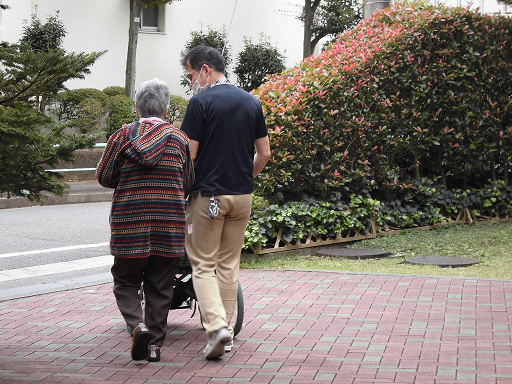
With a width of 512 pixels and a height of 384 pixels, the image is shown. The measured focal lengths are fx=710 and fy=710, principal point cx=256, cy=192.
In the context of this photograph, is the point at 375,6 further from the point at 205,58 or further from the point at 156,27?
the point at 156,27

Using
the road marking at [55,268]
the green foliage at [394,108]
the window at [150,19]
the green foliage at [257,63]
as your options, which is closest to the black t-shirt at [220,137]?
the green foliage at [394,108]

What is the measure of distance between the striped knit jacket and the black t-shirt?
0.19m

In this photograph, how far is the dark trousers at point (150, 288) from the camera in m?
4.27

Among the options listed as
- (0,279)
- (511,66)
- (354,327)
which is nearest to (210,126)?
(354,327)

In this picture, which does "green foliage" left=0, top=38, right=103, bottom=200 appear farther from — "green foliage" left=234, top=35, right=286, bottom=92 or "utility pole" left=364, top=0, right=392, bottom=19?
"green foliage" left=234, top=35, right=286, bottom=92

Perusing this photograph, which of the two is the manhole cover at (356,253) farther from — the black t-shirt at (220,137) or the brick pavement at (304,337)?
the black t-shirt at (220,137)

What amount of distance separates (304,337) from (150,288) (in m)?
1.17

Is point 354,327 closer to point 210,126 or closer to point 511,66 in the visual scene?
point 210,126

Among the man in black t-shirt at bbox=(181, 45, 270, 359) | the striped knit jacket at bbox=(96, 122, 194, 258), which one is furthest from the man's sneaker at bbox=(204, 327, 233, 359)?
the striped knit jacket at bbox=(96, 122, 194, 258)

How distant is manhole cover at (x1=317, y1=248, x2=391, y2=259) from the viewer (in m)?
7.96

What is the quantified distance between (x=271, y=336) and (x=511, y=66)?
6821 millimetres

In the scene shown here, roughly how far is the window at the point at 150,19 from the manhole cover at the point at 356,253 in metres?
15.2

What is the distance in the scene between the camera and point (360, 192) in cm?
895

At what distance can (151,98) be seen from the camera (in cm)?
434
